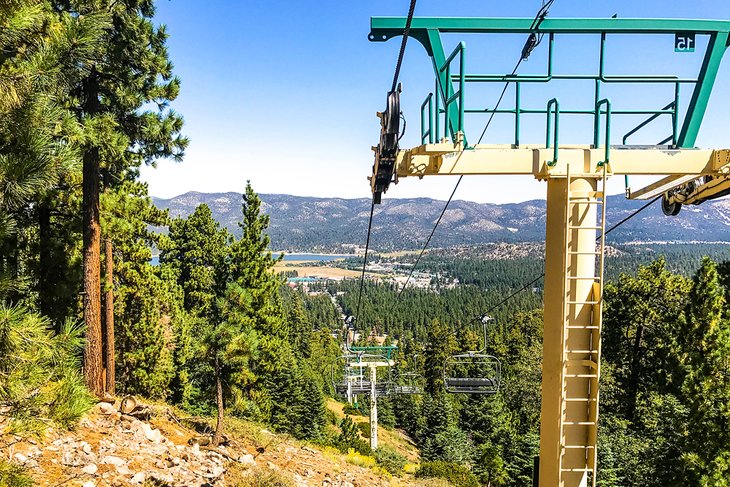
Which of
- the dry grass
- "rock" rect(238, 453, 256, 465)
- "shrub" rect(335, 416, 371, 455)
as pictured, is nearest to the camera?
"rock" rect(238, 453, 256, 465)

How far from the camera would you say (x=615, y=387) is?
76.1 ft

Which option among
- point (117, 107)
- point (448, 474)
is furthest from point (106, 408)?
point (448, 474)

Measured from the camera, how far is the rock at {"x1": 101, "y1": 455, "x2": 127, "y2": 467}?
683 cm

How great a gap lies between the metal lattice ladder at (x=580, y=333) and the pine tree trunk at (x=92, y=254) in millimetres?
8570

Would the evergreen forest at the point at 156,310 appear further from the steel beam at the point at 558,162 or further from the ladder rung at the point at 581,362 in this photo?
the ladder rung at the point at 581,362

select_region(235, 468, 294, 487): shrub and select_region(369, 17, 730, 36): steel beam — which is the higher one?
select_region(369, 17, 730, 36): steel beam

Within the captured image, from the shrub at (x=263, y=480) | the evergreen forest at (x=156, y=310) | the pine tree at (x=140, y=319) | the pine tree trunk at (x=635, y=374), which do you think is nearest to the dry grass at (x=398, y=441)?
the evergreen forest at (x=156, y=310)

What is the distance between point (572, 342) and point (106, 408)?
361 inches

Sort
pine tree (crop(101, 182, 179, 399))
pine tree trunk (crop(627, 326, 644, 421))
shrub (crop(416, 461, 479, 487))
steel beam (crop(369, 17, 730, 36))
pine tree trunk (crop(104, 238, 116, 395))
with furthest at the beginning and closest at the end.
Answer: pine tree trunk (crop(627, 326, 644, 421)) < shrub (crop(416, 461, 479, 487)) < pine tree (crop(101, 182, 179, 399)) < pine tree trunk (crop(104, 238, 116, 395)) < steel beam (crop(369, 17, 730, 36))

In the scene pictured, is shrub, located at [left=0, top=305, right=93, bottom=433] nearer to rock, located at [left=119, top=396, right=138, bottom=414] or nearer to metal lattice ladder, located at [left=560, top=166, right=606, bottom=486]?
metal lattice ladder, located at [left=560, top=166, right=606, bottom=486]

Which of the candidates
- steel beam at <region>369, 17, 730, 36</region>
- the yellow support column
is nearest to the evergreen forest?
steel beam at <region>369, 17, 730, 36</region>

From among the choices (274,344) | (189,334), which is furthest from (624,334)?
(189,334)

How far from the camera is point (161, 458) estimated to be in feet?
25.6

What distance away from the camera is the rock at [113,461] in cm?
683
